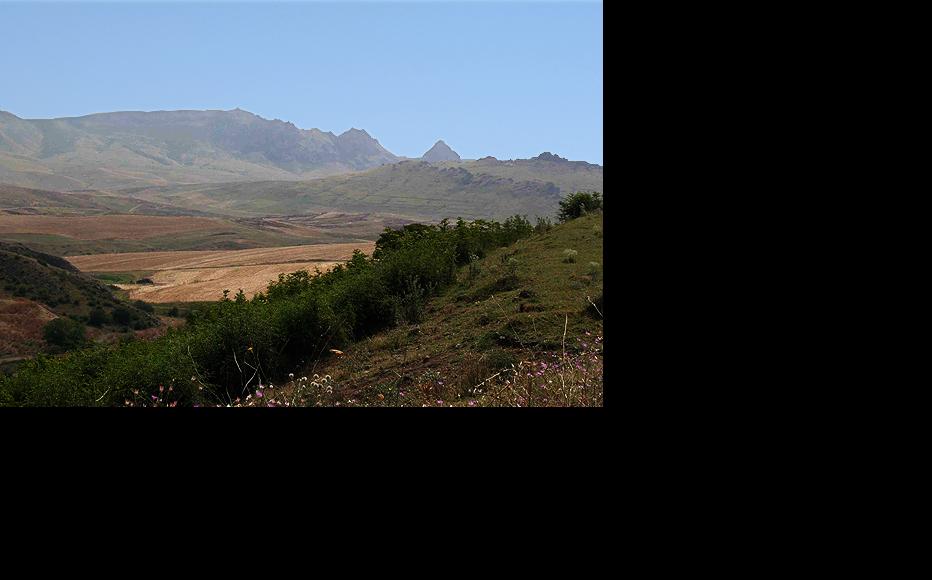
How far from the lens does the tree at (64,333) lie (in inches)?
648

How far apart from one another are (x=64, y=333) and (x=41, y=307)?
5.42 meters

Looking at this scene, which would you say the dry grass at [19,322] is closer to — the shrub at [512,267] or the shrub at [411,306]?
the shrub at [411,306]

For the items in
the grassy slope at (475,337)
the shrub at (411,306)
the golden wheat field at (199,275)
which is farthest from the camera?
the golden wheat field at (199,275)

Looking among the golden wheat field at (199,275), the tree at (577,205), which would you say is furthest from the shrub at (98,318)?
the tree at (577,205)

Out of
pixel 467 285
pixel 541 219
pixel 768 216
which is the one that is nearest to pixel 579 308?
pixel 467 285

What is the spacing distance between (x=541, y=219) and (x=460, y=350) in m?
7.93

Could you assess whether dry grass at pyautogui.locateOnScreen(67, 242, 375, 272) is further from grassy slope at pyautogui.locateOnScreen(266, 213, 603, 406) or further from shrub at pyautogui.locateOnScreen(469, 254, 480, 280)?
grassy slope at pyautogui.locateOnScreen(266, 213, 603, 406)

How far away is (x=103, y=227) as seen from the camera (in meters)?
84.2

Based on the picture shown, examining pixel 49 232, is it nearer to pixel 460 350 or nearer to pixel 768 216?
pixel 460 350

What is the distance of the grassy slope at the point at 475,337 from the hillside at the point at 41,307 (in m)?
13.2

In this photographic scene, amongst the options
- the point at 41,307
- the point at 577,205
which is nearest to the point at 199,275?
the point at 41,307

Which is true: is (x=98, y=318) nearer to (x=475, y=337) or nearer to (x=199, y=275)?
(x=199, y=275)

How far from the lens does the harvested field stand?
7446 centimetres

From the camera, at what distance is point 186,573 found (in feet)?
4.78
